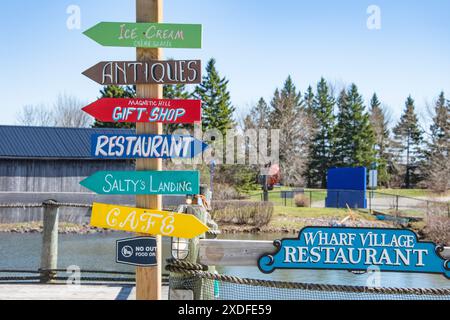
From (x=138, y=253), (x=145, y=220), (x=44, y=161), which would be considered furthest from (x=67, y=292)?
(x=44, y=161)

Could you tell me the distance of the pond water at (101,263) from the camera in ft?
35.2

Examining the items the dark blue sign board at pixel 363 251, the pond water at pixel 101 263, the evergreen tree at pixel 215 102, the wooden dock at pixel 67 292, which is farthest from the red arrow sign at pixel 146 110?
the evergreen tree at pixel 215 102

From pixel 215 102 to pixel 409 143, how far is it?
29371 mm

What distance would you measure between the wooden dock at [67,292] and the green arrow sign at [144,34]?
10.3 feet

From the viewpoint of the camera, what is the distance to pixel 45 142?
1005 inches

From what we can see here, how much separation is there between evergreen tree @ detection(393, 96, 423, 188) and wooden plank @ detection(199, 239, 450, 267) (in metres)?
57.6

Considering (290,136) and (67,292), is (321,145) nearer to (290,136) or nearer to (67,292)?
(290,136)

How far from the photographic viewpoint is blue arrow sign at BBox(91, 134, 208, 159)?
16.3 feet

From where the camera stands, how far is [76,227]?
23.1 metres

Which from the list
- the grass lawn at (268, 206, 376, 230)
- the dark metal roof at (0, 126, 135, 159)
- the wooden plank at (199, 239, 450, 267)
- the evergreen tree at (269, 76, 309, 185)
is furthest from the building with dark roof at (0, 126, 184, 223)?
the evergreen tree at (269, 76, 309, 185)

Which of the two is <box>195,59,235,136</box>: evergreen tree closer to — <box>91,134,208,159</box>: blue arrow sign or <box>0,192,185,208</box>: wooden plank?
<box>0,192,185,208</box>: wooden plank

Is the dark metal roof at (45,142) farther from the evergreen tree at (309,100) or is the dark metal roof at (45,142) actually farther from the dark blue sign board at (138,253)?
the evergreen tree at (309,100)

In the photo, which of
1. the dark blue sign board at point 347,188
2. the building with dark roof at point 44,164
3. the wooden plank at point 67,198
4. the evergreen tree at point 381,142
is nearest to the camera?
the wooden plank at point 67,198

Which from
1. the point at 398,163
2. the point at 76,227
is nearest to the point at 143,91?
the point at 76,227
